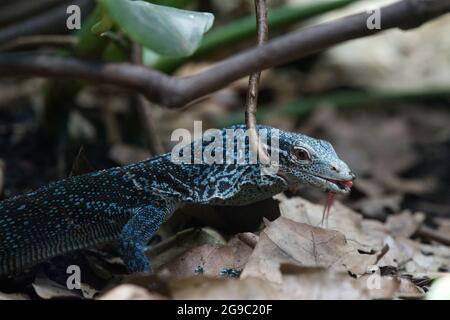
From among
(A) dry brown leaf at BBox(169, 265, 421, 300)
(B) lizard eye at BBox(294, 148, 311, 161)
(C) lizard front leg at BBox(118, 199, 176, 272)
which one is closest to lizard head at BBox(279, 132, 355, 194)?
(B) lizard eye at BBox(294, 148, 311, 161)

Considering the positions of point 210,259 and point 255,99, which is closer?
point 255,99

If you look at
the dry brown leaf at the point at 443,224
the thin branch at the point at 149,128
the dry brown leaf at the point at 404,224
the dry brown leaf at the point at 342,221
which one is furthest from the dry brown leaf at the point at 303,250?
the thin branch at the point at 149,128

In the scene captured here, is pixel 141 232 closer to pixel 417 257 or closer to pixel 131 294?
pixel 131 294

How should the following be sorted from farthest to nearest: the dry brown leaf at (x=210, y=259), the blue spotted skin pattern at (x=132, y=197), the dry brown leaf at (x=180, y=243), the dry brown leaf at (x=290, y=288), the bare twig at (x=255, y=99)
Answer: the dry brown leaf at (x=180, y=243) → the blue spotted skin pattern at (x=132, y=197) → the dry brown leaf at (x=210, y=259) → the bare twig at (x=255, y=99) → the dry brown leaf at (x=290, y=288)

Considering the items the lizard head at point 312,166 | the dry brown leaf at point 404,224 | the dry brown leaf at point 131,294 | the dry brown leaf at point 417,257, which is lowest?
the dry brown leaf at point 131,294

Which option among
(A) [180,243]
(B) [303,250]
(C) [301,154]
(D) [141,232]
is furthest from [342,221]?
(D) [141,232]

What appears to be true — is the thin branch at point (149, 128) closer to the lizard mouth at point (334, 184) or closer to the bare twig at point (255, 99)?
the bare twig at point (255, 99)

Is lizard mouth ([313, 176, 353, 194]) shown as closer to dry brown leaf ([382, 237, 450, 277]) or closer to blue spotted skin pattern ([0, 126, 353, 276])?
blue spotted skin pattern ([0, 126, 353, 276])
